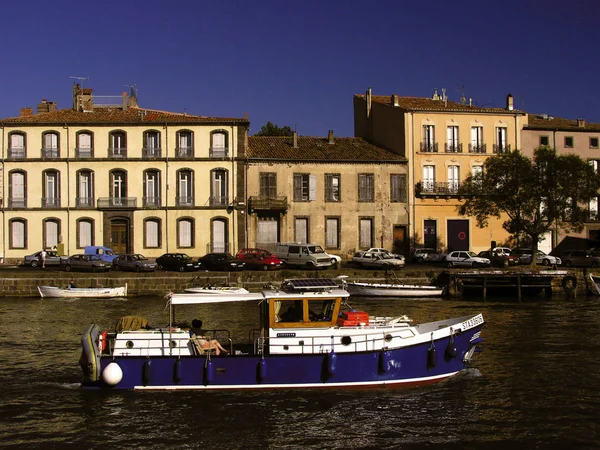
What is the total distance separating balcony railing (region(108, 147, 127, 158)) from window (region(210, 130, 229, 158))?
675cm

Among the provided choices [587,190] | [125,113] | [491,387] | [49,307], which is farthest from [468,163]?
[491,387]

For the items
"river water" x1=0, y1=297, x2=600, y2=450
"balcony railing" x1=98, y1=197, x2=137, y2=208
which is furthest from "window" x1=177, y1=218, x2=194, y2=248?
"river water" x1=0, y1=297, x2=600, y2=450

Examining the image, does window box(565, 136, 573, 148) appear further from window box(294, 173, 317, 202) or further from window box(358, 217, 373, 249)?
window box(294, 173, 317, 202)

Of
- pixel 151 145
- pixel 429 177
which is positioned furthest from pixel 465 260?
pixel 151 145

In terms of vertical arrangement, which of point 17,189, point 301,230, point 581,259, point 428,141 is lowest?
point 581,259

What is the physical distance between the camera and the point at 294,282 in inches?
813

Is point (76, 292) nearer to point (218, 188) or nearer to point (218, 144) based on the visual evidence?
point (218, 188)

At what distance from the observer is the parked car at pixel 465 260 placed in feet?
165

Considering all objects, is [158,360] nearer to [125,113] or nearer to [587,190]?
[587,190]

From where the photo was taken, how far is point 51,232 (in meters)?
55.8

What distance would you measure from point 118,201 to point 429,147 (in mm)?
25103

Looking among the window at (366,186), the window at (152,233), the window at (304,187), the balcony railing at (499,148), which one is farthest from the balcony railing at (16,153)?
the balcony railing at (499,148)

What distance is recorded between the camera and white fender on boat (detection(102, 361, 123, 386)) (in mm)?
19125

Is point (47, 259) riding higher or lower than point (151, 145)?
lower
